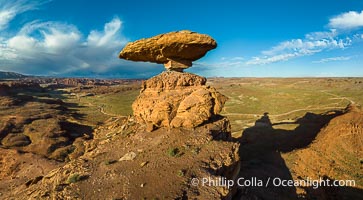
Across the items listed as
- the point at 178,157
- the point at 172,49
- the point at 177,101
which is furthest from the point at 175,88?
the point at 178,157

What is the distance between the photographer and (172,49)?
61.5 ft

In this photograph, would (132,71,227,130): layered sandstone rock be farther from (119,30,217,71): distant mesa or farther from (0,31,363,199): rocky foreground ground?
(119,30,217,71): distant mesa

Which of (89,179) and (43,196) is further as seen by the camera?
(89,179)

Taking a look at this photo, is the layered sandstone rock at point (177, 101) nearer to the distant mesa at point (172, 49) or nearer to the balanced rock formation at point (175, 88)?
the balanced rock formation at point (175, 88)

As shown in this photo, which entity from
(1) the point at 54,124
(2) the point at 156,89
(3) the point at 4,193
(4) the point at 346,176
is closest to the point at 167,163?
(2) the point at 156,89

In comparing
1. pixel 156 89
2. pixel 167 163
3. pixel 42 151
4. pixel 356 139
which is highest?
pixel 156 89

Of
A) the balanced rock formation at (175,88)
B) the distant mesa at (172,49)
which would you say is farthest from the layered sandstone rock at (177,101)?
the distant mesa at (172,49)

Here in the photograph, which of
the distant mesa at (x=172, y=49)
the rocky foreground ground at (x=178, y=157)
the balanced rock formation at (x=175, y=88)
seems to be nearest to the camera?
the rocky foreground ground at (x=178, y=157)

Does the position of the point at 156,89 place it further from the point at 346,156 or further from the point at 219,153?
the point at 346,156

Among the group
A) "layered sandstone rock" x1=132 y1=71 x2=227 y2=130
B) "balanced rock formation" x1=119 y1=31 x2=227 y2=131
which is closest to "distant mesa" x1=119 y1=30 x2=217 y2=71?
"balanced rock formation" x1=119 y1=31 x2=227 y2=131

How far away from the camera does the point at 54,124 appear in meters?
45.6

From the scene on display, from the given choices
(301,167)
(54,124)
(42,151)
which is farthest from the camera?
(54,124)

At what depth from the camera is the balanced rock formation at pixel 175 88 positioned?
18.0 m

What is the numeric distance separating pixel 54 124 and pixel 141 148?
3557 cm
